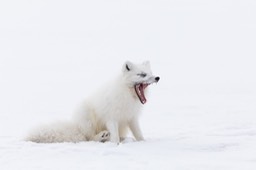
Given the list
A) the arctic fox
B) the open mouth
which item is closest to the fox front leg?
the arctic fox

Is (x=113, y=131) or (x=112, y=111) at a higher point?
(x=112, y=111)

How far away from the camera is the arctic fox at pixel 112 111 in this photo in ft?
25.4

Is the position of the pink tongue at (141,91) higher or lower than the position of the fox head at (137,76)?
lower

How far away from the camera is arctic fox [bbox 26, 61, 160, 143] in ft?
25.4

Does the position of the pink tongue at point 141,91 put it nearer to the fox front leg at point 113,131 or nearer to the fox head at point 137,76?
the fox head at point 137,76

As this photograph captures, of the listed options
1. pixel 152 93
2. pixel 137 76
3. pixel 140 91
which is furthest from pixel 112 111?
pixel 152 93

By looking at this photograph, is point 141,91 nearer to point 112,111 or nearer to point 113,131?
point 112,111

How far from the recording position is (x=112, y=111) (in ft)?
25.5

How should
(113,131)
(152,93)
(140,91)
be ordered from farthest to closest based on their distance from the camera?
1. (152,93)
2. (140,91)
3. (113,131)

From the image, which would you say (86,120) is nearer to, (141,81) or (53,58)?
(141,81)

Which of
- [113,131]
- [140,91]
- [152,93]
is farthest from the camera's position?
[152,93]

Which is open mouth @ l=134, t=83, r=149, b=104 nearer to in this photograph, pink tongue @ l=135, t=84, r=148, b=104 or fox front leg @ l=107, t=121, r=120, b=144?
pink tongue @ l=135, t=84, r=148, b=104

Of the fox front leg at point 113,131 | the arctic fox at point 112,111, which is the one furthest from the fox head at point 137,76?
the fox front leg at point 113,131

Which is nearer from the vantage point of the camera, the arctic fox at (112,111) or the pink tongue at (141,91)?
the arctic fox at (112,111)
